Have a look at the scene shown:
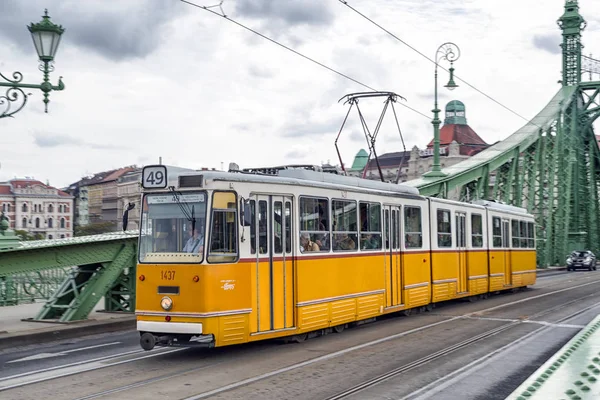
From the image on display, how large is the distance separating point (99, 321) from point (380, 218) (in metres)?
6.25

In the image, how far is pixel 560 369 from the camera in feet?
19.6

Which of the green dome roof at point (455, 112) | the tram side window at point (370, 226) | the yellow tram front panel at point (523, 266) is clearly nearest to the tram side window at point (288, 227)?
the tram side window at point (370, 226)

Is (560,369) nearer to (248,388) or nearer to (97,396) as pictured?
(248,388)

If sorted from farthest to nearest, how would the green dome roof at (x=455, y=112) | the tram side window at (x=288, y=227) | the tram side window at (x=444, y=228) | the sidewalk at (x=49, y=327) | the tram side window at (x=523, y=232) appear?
the green dome roof at (x=455, y=112)
the tram side window at (x=523, y=232)
the tram side window at (x=444, y=228)
the sidewalk at (x=49, y=327)
the tram side window at (x=288, y=227)

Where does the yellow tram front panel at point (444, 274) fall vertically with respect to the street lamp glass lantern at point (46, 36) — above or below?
below

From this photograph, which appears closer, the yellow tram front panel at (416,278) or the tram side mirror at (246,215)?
the tram side mirror at (246,215)

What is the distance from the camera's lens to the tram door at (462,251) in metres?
20.8

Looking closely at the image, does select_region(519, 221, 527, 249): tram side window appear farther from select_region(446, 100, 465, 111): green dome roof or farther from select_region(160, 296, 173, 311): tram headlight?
select_region(446, 100, 465, 111): green dome roof

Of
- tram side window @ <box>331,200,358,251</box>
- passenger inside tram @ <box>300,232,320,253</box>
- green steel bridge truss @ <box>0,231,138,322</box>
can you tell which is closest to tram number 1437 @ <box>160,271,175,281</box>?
passenger inside tram @ <box>300,232,320,253</box>

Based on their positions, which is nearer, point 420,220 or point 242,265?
point 242,265

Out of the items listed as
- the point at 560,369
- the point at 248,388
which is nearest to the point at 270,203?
the point at 248,388

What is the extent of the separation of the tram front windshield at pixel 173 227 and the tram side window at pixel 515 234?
669 inches

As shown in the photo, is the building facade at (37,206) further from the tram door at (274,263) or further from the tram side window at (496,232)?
the tram door at (274,263)

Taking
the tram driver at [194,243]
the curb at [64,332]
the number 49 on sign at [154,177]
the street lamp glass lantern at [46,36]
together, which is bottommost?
the curb at [64,332]
